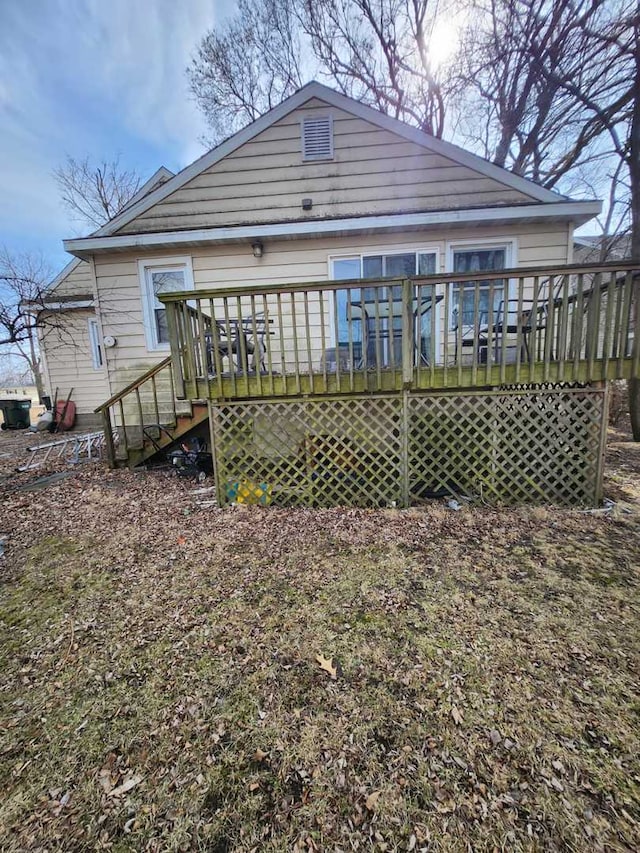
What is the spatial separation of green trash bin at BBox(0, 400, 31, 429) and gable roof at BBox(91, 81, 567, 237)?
9.40 metres

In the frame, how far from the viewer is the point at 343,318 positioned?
6219mm

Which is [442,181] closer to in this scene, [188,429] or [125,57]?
[188,429]

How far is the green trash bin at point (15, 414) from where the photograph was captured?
489 inches

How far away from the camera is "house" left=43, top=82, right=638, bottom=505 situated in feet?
14.4

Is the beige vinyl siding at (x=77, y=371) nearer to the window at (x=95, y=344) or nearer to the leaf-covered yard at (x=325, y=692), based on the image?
the window at (x=95, y=344)

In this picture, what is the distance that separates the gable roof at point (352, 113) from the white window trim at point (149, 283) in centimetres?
74

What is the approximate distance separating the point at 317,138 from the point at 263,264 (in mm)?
2251

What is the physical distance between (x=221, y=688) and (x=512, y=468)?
3810 mm

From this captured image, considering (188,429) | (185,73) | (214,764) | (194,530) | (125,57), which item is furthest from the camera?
(185,73)

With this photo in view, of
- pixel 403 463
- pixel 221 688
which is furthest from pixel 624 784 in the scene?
pixel 403 463

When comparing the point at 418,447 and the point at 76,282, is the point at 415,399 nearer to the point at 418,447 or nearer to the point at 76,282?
the point at 418,447

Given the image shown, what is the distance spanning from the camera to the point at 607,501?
4.44 metres

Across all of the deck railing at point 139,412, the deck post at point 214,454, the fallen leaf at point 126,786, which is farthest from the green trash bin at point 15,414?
the fallen leaf at point 126,786

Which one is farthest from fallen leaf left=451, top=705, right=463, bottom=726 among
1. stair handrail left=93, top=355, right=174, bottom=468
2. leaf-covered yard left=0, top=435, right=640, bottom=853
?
stair handrail left=93, top=355, right=174, bottom=468
